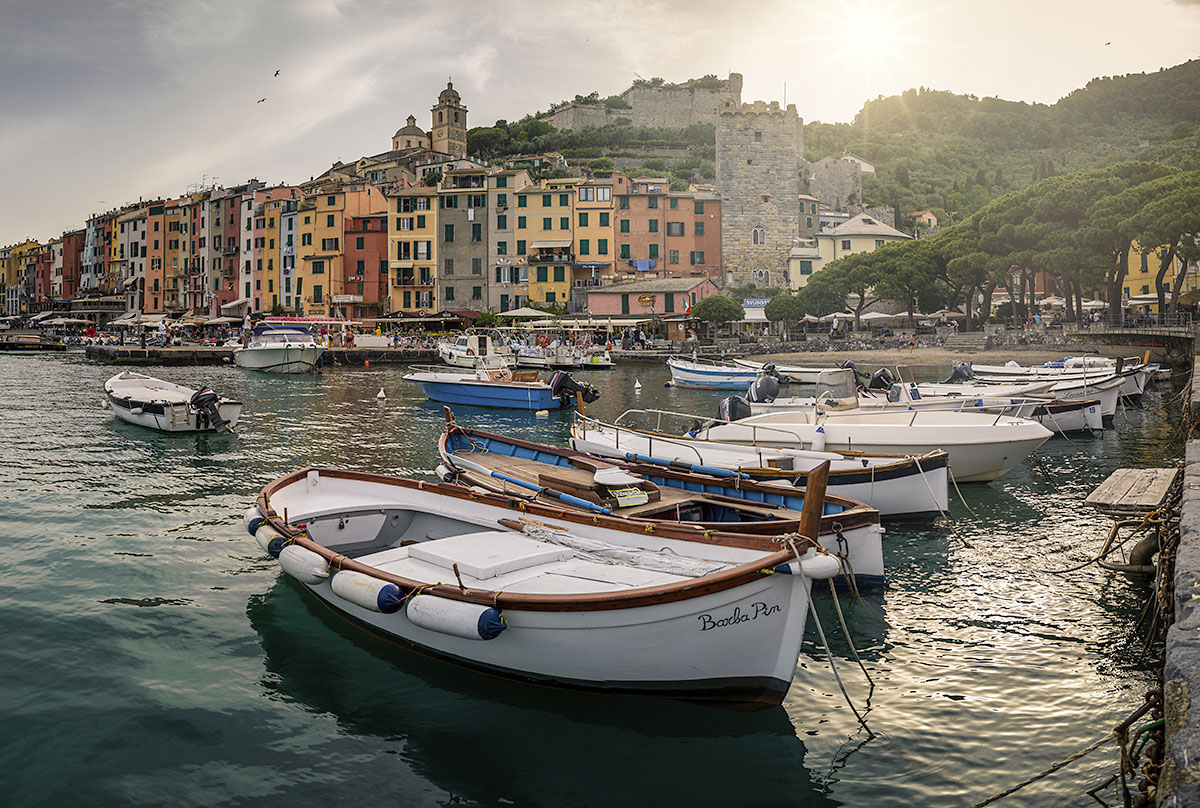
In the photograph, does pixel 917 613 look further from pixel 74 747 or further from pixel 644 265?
pixel 644 265

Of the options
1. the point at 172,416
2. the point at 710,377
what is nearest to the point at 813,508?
the point at 172,416

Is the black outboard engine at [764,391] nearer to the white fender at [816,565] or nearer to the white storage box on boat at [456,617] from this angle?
the white fender at [816,565]

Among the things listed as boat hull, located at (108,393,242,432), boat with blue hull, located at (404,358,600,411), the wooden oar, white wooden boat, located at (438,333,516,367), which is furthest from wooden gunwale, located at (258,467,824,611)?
white wooden boat, located at (438,333,516,367)

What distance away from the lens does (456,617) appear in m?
6.82

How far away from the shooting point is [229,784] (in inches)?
240

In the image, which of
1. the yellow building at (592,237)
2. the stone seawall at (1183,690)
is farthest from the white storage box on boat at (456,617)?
the yellow building at (592,237)

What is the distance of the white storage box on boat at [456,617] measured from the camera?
264 inches

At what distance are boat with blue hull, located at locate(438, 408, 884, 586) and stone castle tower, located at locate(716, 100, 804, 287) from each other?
2558 inches

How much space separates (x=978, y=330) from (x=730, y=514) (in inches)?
2316

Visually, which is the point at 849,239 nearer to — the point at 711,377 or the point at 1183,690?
the point at 711,377

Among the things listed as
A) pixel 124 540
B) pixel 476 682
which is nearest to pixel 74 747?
pixel 476 682

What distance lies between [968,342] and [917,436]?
4612cm

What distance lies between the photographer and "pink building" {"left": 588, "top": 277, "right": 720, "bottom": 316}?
67.1m

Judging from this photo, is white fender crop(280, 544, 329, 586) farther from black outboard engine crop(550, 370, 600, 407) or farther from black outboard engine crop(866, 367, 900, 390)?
black outboard engine crop(550, 370, 600, 407)
